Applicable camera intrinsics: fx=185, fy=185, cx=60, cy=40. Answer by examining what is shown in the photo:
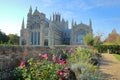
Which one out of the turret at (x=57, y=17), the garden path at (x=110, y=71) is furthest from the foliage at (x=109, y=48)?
the turret at (x=57, y=17)

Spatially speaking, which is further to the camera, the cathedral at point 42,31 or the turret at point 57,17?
the turret at point 57,17

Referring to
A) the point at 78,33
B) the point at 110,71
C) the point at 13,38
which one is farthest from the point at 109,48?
the point at 13,38

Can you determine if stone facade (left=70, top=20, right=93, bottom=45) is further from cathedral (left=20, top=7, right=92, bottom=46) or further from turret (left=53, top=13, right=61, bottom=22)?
turret (left=53, top=13, right=61, bottom=22)

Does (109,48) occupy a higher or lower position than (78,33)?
lower

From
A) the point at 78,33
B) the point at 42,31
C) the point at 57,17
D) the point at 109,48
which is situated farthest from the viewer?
the point at 57,17

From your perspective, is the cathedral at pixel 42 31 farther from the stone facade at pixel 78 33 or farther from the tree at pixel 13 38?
the tree at pixel 13 38

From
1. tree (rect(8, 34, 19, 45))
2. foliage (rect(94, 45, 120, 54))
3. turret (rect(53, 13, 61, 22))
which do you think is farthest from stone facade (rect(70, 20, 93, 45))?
foliage (rect(94, 45, 120, 54))

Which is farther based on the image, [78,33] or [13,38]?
[78,33]

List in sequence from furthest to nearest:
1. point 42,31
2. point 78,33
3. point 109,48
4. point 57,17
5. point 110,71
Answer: point 57,17 < point 78,33 < point 42,31 < point 109,48 < point 110,71

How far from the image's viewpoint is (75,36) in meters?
77.6

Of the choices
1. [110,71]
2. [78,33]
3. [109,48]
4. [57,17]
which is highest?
[57,17]

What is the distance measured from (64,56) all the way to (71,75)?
7785 millimetres

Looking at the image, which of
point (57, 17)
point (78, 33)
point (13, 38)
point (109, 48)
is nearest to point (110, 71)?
point (109, 48)

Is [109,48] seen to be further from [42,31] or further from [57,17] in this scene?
[57,17]
